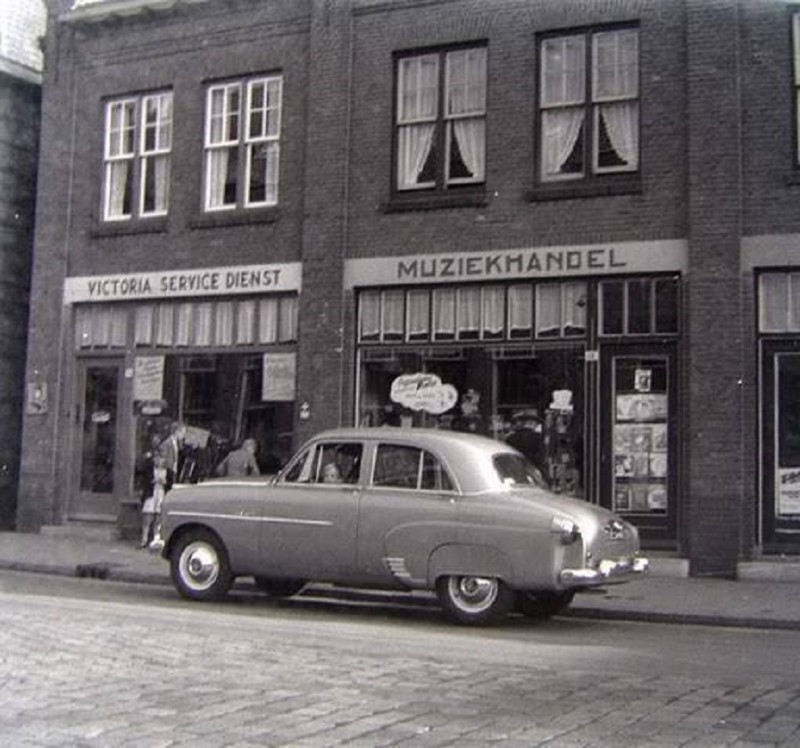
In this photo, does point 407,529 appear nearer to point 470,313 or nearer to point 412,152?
point 470,313

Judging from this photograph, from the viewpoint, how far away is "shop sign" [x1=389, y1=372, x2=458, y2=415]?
16344 millimetres

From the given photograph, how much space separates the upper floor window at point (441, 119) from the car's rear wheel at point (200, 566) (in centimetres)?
694

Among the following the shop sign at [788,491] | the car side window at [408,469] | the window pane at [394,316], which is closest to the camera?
the car side window at [408,469]

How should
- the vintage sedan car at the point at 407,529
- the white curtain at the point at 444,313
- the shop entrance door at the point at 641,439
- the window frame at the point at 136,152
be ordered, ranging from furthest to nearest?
the window frame at the point at 136,152 < the white curtain at the point at 444,313 < the shop entrance door at the point at 641,439 < the vintage sedan car at the point at 407,529

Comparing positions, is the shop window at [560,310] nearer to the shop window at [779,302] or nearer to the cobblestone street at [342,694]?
the shop window at [779,302]

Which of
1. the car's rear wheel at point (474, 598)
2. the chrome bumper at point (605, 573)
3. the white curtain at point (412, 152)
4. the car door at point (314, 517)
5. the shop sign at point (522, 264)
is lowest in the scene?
the car's rear wheel at point (474, 598)

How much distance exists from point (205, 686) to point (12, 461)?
47.7ft

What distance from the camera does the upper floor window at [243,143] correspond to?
1822cm

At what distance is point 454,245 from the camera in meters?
16.4

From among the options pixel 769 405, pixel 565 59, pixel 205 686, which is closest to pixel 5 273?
pixel 565 59

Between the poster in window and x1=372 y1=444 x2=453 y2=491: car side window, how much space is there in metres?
6.55

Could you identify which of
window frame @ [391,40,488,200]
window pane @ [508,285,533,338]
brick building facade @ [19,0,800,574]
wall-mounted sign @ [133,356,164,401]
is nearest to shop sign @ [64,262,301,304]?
brick building facade @ [19,0,800,574]

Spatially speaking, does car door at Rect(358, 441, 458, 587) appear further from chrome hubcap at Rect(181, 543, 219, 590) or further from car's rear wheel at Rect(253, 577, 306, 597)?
chrome hubcap at Rect(181, 543, 219, 590)

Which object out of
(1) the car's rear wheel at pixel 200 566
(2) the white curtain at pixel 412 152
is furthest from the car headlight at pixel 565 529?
(2) the white curtain at pixel 412 152
